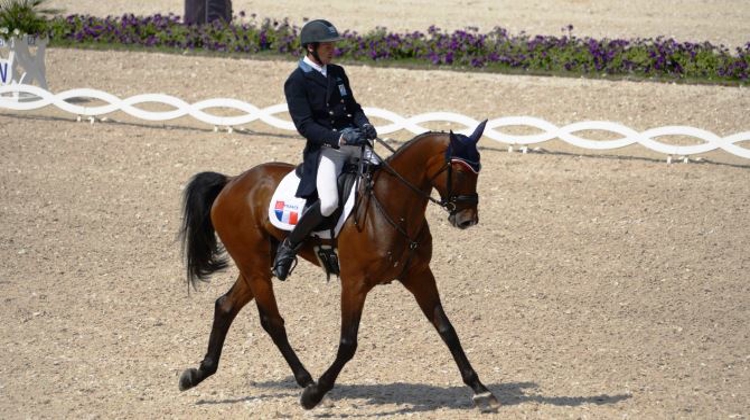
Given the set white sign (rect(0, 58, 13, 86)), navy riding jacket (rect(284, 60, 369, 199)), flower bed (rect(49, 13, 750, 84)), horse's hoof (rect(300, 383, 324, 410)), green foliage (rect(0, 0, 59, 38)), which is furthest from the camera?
green foliage (rect(0, 0, 59, 38))

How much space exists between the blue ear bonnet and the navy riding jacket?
35.3 inches

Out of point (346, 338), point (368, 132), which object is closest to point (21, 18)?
point (368, 132)

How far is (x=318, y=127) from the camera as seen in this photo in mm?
8016

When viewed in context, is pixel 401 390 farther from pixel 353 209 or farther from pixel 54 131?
pixel 54 131

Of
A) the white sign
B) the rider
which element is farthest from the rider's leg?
the white sign

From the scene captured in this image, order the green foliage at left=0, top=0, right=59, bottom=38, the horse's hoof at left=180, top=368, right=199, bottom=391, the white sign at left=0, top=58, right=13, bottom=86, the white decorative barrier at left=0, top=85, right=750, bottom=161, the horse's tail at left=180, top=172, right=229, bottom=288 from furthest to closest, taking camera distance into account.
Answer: the green foliage at left=0, top=0, right=59, bottom=38
the white sign at left=0, top=58, right=13, bottom=86
the white decorative barrier at left=0, top=85, right=750, bottom=161
the horse's tail at left=180, top=172, right=229, bottom=288
the horse's hoof at left=180, top=368, right=199, bottom=391

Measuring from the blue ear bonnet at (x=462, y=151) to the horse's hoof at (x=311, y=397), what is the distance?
1.91 meters

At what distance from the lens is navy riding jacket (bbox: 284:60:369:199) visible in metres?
8.09

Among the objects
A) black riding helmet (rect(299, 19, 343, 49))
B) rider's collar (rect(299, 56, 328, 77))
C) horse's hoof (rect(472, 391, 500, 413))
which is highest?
black riding helmet (rect(299, 19, 343, 49))

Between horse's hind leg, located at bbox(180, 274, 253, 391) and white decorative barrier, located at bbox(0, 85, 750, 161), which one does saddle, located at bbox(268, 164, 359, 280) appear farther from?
white decorative barrier, located at bbox(0, 85, 750, 161)

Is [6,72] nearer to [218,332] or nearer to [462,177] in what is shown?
[218,332]

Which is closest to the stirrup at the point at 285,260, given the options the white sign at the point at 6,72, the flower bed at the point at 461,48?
the white sign at the point at 6,72

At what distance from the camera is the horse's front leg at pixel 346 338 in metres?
7.91

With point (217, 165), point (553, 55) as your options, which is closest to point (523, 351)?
point (217, 165)
